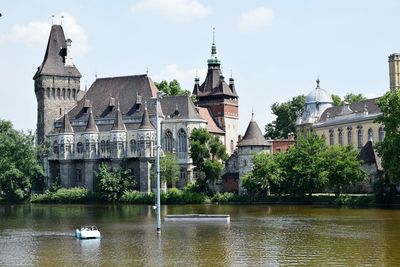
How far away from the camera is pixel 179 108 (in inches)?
4326

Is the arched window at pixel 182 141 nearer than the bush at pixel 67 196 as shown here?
No

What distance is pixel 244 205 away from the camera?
295ft

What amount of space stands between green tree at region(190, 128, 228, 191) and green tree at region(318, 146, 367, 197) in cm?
1863

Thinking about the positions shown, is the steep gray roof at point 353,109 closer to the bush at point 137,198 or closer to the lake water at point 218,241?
the bush at point 137,198

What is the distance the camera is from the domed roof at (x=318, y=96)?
4788 inches

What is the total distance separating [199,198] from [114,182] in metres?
13.0

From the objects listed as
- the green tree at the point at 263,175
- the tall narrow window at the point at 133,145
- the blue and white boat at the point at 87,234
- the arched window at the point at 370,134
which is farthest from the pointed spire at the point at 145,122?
the blue and white boat at the point at 87,234

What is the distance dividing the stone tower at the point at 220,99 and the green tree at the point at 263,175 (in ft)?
78.5

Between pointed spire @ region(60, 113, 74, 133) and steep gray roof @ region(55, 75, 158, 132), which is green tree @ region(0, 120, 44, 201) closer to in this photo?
pointed spire @ region(60, 113, 74, 133)

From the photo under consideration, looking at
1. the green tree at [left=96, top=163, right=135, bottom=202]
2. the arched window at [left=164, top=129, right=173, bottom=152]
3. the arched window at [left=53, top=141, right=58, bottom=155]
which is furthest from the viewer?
the arched window at [left=53, top=141, right=58, bottom=155]

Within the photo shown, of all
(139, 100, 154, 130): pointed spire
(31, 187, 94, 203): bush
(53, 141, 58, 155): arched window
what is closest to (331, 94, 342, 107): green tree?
(139, 100, 154, 130): pointed spire

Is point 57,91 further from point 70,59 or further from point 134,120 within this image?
point 134,120

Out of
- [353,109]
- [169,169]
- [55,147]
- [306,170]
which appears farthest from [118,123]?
[353,109]

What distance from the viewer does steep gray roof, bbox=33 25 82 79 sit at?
117m
